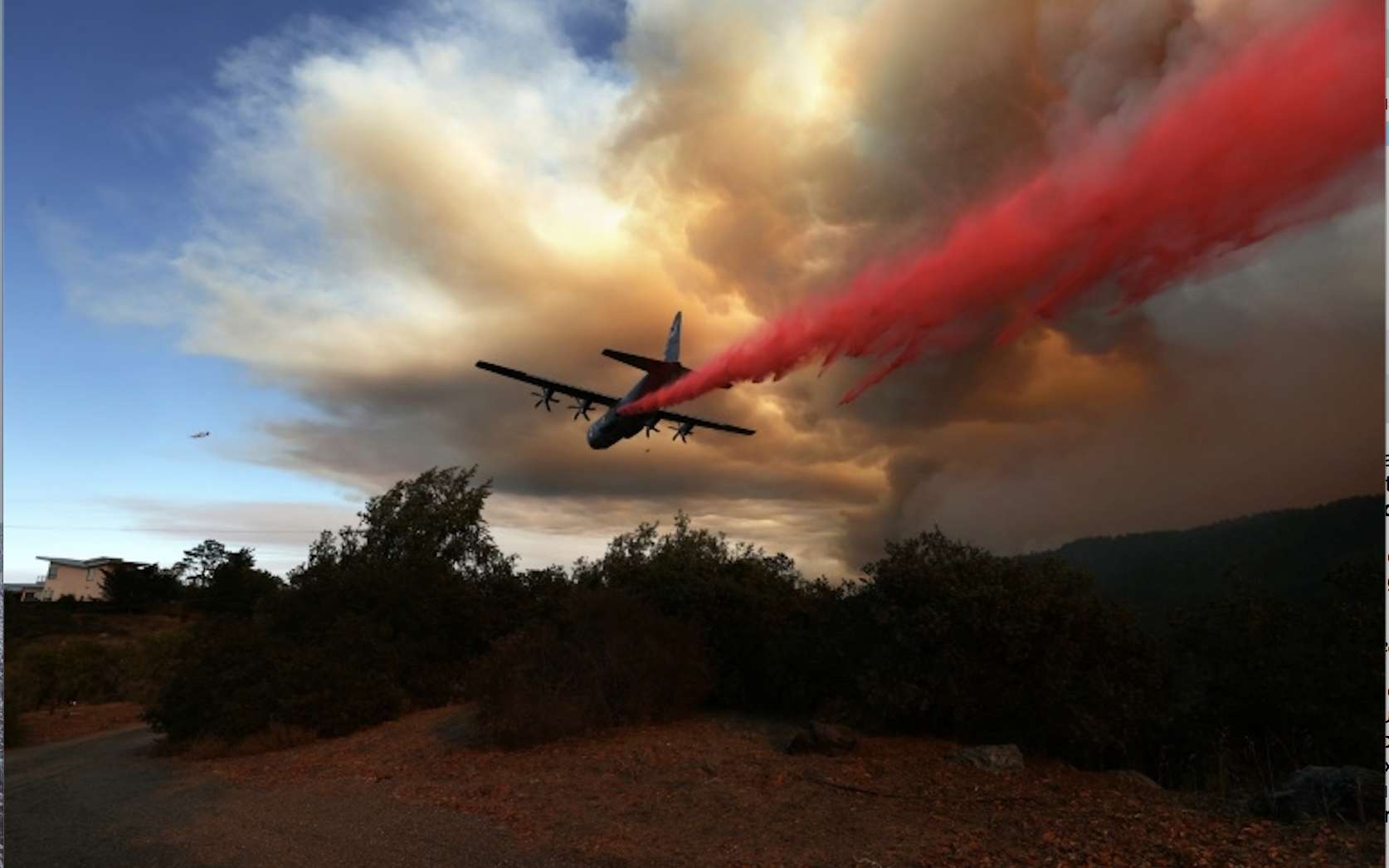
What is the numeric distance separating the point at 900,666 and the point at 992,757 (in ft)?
8.38

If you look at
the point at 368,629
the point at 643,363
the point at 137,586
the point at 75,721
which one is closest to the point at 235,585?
the point at 137,586

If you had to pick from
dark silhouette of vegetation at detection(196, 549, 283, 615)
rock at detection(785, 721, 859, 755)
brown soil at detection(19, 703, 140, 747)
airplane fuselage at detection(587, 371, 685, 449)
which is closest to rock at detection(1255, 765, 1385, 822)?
rock at detection(785, 721, 859, 755)

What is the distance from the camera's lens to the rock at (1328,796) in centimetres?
999

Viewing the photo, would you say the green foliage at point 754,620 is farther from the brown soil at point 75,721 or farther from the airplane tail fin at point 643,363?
the brown soil at point 75,721

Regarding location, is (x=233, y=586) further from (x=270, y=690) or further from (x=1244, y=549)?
(x=1244, y=549)

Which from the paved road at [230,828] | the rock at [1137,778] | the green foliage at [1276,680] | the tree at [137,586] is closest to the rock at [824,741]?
the rock at [1137,778]

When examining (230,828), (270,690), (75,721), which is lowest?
(75,721)

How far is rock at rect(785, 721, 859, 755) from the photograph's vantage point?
1506cm

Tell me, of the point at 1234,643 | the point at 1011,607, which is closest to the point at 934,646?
the point at 1011,607

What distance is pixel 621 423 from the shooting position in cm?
2664

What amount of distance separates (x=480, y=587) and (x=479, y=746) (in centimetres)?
1482

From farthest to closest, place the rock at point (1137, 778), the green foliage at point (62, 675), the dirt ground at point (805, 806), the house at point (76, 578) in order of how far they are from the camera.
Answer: the house at point (76, 578) → the green foliage at point (62, 675) → the rock at point (1137, 778) → the dirt ground at point (805, 806)

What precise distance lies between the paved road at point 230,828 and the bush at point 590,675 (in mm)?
3228

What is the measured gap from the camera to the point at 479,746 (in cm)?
1750
